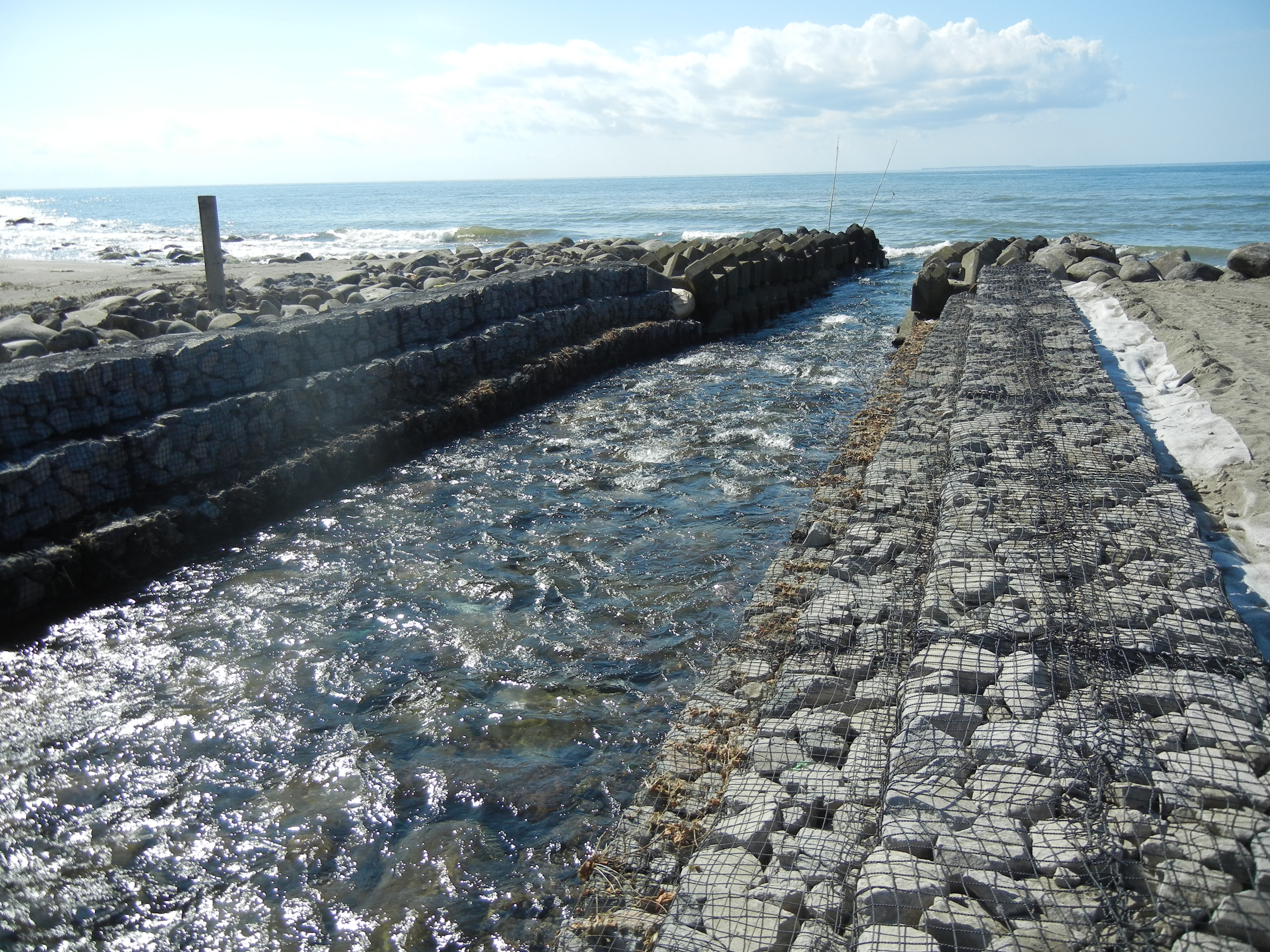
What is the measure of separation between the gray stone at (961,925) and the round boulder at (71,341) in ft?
29.0

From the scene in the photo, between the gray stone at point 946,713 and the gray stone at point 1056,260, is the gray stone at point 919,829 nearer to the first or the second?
Result: the gray stone at point 946,713

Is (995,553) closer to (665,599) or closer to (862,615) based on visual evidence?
(862,615)

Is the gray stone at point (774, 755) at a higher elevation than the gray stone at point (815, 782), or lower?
lower

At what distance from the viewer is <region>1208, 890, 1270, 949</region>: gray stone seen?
78.4 inches

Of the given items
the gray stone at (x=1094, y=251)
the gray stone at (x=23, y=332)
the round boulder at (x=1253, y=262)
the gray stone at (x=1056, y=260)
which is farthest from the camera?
the gray stone at (x=1094, y=251)

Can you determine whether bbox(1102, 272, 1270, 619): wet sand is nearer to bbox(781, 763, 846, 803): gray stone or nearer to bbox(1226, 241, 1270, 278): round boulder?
bbox(1226, 241, 1270, 278): round boulder

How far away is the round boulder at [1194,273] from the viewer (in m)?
15.2

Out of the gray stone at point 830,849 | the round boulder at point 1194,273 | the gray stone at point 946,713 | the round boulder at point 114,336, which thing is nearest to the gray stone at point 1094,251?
the round boulder at point 1194,273

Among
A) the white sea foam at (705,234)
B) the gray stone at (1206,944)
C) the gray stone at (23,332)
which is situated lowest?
the gray stone at (1206,944)

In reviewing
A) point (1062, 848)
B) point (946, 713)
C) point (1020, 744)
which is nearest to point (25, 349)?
point (946, 713)

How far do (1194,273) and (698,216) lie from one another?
35957 millimetres

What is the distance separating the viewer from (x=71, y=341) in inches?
327

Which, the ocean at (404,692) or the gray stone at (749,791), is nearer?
the gray stone at (749,791)

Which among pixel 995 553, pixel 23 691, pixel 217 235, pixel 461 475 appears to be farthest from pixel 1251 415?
pixel 217 235
